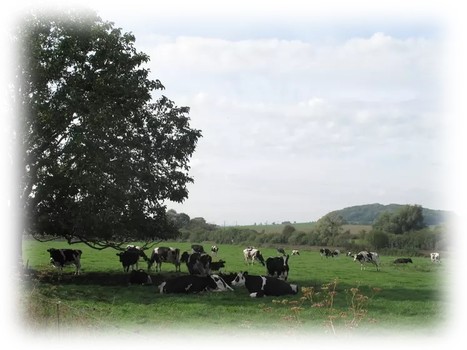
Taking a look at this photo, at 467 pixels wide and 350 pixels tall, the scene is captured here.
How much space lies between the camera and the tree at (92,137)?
2188 cm

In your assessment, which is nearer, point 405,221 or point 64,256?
point 64,256

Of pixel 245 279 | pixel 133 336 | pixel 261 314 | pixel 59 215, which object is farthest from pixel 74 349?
pixel 59 215

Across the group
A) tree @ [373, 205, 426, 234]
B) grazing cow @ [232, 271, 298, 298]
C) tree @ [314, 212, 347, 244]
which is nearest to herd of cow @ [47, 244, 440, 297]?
grazing cow @ [232, 271, 298, 298]

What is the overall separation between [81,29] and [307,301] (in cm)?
1484

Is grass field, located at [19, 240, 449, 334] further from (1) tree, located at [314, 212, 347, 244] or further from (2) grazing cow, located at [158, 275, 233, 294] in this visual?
(1) tree, located at [314, 212, 347, 244]

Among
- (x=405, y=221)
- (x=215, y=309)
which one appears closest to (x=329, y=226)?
(x=405, y=221)

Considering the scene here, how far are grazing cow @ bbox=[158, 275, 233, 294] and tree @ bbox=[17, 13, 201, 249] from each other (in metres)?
3.69

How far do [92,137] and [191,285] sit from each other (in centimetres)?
736

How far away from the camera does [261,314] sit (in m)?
16.3

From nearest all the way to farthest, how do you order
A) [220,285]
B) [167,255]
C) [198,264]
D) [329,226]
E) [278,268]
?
[220,285], [198,264], [278,268], [167,255], [329,226]

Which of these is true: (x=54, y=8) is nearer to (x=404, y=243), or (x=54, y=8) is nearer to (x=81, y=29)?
(x=81, y=29)

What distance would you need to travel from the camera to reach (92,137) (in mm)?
21859

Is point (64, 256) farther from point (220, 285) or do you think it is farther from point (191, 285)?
point (220, 285)

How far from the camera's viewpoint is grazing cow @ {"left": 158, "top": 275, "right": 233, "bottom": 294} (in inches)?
819
